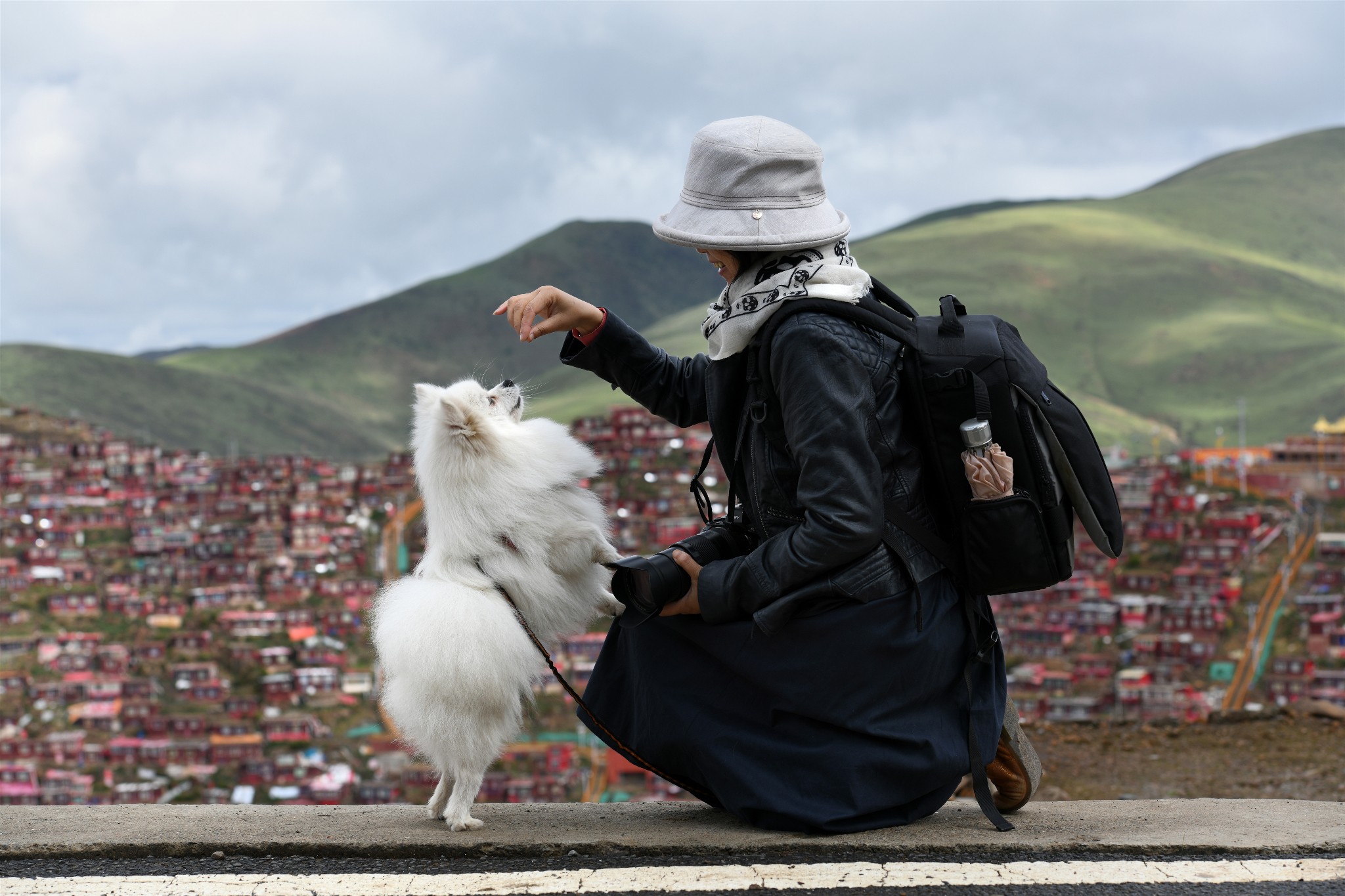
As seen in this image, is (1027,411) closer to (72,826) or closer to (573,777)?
(72,826)

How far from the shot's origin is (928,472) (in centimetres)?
244

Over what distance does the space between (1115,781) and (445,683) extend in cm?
437

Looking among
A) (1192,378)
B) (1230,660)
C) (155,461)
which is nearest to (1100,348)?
(1192,378)

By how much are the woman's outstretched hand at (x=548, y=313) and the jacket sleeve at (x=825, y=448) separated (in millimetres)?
617

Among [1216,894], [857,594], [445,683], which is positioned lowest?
[1216,894]

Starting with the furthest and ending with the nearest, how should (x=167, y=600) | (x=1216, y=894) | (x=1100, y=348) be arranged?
(x=1100, y=348) → (x=167, y=600) → (x=1216, y=894)

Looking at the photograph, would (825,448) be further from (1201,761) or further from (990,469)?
(1201,761)

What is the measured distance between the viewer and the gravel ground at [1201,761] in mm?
5102

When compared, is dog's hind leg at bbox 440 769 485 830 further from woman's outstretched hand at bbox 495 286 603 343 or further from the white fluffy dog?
woman's outstretched hand at bbox 495 286 603 343

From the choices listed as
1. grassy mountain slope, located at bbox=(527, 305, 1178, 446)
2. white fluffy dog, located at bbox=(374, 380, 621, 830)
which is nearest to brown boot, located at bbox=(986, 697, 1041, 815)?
white fluffy dog, located at bbox=(374, 380, 621, 830)

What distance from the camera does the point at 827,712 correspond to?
2430 millimetres

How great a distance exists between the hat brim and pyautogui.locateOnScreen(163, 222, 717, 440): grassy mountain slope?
86863 millimetres

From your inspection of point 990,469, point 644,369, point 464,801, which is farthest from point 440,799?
point 990,469

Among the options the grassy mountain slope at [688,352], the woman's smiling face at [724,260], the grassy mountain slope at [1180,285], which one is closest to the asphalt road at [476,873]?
the woman's smiling face at [724,260]
